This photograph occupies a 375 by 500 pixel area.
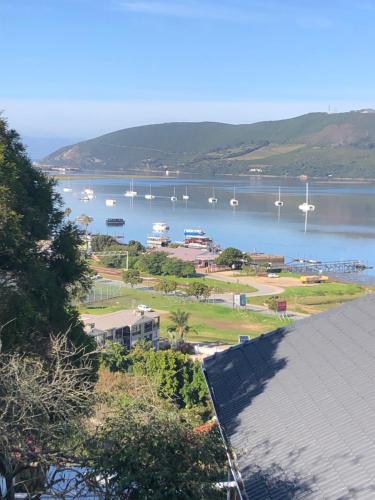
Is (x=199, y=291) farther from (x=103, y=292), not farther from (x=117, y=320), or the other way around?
(x=117, y=320)


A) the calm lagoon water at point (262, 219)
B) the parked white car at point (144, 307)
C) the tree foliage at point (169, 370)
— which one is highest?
the tree foliage at point (169, 370)

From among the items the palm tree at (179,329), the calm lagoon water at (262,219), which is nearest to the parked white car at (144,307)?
the palm tree at (179,329)

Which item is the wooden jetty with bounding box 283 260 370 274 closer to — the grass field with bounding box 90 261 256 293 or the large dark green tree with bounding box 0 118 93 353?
the grass field with bounding box 90 261 256 293

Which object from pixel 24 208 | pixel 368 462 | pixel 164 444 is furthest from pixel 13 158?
pixel 368 462

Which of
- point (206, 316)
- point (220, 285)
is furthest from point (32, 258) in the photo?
point (220, 285)

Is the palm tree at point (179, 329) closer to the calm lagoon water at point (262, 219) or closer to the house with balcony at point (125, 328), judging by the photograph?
the house with balcony at point (125, 328)

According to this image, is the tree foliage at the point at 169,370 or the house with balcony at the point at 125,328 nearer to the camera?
the tree foliage at the point at 169,370
